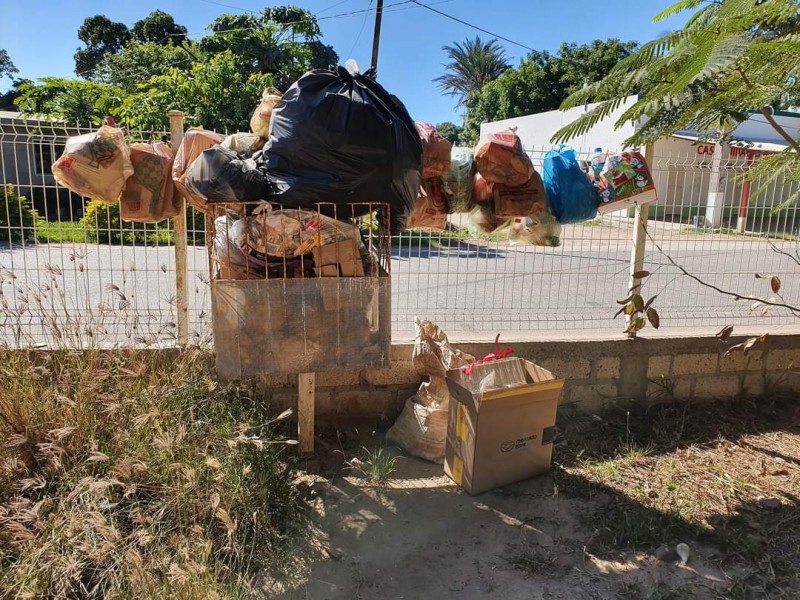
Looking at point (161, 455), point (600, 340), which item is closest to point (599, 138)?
point (600, 340)

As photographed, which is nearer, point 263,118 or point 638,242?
point 263,118

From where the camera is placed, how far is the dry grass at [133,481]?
2215mm

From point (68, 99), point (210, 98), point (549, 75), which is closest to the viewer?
point (68, 99)

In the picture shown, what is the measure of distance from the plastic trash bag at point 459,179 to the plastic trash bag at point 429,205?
4 cm

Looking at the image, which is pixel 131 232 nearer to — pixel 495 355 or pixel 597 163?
pixel 495 355

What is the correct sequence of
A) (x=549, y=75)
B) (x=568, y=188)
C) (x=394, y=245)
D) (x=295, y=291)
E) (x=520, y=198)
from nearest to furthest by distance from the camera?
(x=295, y=291) < (x=520, y=198) < (x=568, y=188) < (x=394, y=245) < (x=549, y=75)

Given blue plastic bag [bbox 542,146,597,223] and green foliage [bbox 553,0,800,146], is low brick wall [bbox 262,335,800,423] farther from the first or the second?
green foliage [bbox 553,0,800,146]

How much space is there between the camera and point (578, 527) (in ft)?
9.53

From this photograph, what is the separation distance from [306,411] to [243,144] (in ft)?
4.94

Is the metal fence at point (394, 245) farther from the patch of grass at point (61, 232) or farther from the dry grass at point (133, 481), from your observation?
the dry grass at point (133, 481)

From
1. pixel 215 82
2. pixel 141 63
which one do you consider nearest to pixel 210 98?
pixel 215 82

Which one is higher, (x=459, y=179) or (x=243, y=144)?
(x=243, y=144)

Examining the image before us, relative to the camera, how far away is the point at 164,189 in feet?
10.4

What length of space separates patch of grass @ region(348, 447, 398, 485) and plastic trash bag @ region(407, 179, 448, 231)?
53.7 inches
